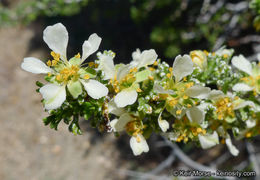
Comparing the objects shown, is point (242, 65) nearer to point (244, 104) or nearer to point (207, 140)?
→ point (244, 104)

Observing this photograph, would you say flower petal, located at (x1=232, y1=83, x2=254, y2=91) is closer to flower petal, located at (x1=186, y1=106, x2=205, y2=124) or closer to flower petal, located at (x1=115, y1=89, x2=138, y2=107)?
flower petal, located at (x1=186, y1=106, x2=205, y2=124)

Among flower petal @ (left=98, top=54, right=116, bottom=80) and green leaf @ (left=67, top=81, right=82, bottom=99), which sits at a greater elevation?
flower petal @ (left=98, top=54, right=116, bottom=80)

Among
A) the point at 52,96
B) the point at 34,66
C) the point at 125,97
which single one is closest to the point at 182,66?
the point at 125,97

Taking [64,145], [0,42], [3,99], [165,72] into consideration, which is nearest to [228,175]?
[165,72]

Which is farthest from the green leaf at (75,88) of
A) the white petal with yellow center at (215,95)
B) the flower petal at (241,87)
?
the flower petal at (241,87)

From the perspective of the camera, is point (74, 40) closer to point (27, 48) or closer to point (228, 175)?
point (27, 48)

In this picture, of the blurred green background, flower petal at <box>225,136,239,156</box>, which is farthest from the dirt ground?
flower petal at <box>225,136,239,156</box>
